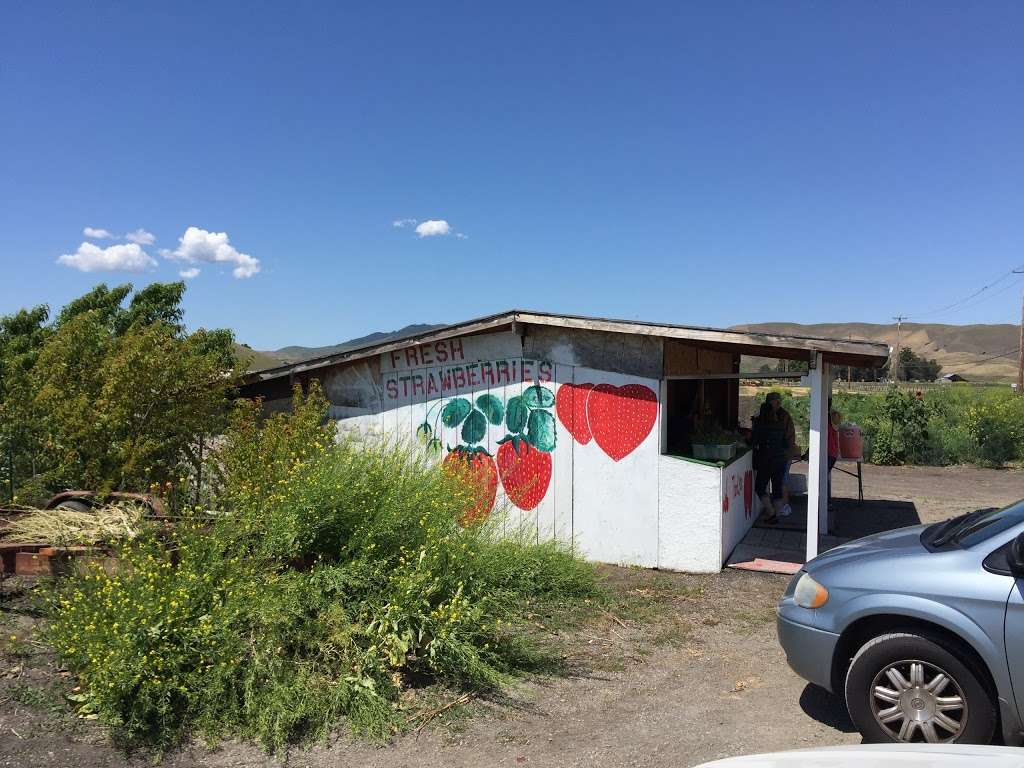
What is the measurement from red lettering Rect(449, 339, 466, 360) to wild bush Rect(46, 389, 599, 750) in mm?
3227

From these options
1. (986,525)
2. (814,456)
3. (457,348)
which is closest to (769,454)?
(814,456)

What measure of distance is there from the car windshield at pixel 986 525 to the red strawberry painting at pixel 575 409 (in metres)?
4.69

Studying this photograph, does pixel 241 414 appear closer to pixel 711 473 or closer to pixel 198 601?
pixel 198 601

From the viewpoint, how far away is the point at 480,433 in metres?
9.38

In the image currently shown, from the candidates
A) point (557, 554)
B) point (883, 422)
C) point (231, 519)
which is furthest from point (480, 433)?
point (883, 422)

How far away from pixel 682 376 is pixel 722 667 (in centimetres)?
373

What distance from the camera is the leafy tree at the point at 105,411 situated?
7672 millimetres

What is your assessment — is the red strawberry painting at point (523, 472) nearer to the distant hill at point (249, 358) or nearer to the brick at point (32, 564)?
the distant hill at point (249, 358)

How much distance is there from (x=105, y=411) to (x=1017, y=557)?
794 centimetres

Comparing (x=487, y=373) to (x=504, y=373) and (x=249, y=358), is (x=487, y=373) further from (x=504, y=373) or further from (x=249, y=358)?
(x=249, y=358)

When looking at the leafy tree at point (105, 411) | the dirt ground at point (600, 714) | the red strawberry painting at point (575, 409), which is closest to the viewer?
the dirt ground at point (600, 714)

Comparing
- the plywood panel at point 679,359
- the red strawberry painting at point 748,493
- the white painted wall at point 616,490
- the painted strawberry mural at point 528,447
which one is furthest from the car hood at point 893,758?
the red strawberry painting at point 748,493

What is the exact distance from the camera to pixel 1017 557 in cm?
376

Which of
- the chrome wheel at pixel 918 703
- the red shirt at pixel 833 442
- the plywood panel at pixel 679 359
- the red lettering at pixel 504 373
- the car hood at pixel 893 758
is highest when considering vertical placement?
the plywood panel at pixel 679 359
